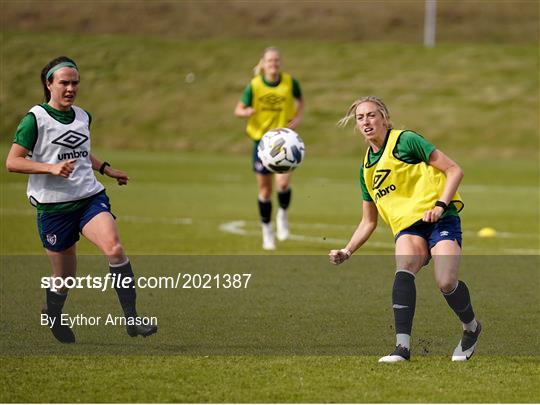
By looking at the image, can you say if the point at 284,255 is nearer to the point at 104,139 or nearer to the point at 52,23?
the point at 104,139

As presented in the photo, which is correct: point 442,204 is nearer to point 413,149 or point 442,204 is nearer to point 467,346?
point 413,149

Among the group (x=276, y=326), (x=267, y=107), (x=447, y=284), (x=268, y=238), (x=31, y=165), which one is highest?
(x=31, y=165)

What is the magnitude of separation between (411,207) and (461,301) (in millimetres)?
724

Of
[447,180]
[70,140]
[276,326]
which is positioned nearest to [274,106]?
[276,326]

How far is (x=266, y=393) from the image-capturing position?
7.07m

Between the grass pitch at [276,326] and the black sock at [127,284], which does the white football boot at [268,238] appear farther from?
the black sock at [127,284]

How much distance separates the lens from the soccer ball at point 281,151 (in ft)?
43.0

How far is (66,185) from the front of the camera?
885 cm

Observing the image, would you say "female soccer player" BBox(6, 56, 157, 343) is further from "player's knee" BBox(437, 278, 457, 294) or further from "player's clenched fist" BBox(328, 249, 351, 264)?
"player's knee" BBox(437, 278, 457, 294)

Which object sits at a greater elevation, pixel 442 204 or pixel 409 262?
pixel 442 204

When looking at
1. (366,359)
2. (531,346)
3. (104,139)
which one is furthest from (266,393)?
(104,139)

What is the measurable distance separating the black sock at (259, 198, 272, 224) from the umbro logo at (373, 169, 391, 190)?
7.38 metres

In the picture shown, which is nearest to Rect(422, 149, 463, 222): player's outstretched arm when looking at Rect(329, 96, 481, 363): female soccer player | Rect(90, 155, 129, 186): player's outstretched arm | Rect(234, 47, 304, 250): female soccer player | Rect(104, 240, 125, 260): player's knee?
Rect(329, 96, 481, 363): female soccer player

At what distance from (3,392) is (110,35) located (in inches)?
2071
